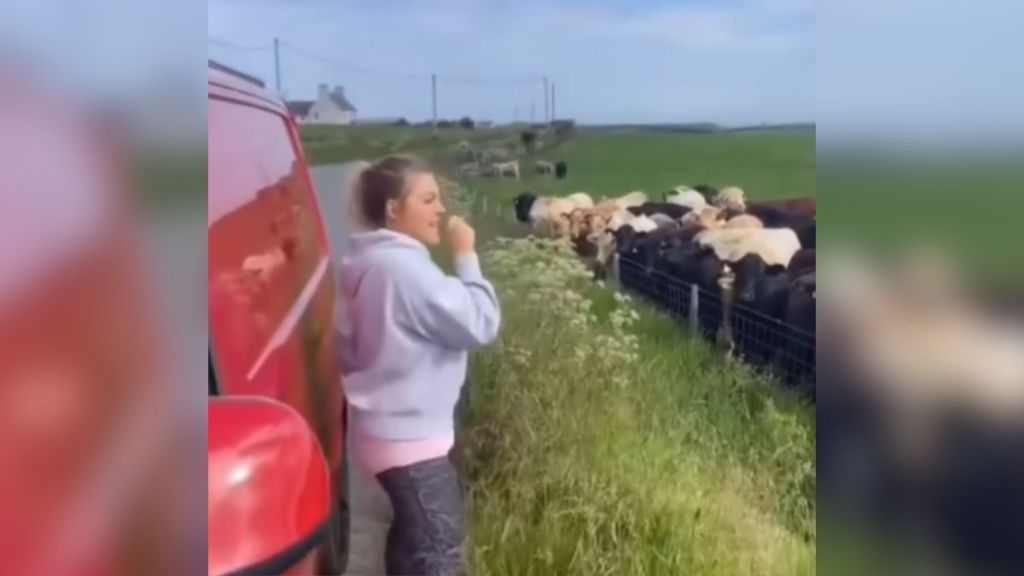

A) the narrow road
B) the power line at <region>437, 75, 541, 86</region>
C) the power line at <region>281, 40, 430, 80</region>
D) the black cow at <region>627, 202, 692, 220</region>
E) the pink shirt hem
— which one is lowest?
the narrow road

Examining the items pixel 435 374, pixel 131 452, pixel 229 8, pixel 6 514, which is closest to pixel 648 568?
pixel 435 374

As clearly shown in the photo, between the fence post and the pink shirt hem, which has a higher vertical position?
the fence post

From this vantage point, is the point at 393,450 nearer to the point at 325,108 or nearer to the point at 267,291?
the point at 267,291

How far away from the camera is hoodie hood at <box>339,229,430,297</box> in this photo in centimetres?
190

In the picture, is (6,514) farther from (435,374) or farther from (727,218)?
(727,218)

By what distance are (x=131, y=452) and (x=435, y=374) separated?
466mm

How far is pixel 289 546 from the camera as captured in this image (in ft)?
6.15

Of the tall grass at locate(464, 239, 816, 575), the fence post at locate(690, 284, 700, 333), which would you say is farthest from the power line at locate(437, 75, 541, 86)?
the fence post at locate(690, 284, 700, 333)

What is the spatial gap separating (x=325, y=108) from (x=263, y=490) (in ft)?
1.84

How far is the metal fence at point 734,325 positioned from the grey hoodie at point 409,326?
0.22 meters

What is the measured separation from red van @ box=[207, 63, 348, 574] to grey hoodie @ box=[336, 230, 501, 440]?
42 millimetres

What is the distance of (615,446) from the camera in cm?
190

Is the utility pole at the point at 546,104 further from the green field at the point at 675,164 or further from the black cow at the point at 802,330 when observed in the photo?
the black cow at the point at 802,330

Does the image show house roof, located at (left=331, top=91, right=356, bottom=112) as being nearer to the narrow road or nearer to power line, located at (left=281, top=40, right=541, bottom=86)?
power line, located at (left=281, top=40, right=541, bottom=86)
